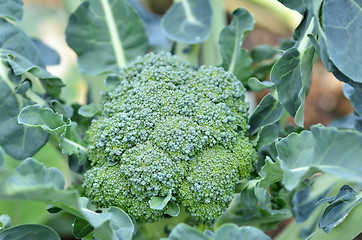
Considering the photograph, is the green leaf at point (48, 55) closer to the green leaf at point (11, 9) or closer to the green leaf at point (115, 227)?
the green leaf at point (11, 9)

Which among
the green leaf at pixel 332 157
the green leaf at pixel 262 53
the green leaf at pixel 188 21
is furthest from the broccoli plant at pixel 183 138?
the green leaf at pixel 262 53

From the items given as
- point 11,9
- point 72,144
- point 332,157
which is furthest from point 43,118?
point 332,157

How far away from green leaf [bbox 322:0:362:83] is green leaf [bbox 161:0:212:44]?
420mm

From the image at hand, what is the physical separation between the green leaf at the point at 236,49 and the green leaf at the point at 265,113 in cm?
11

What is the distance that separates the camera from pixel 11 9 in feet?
3.04

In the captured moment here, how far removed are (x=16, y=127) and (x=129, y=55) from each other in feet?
1.13

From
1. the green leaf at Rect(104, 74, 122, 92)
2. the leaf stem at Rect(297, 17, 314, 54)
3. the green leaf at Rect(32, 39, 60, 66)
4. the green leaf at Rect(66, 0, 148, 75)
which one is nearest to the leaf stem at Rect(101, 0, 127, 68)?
the green leaf at Rect(66, 0, 148, 75)

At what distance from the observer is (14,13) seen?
0.93 m

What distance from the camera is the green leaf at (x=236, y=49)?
36.6 inches

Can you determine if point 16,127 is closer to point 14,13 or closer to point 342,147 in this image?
point 14,13

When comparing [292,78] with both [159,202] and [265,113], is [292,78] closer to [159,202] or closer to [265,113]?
[265,113]

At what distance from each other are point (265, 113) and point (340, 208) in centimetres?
26

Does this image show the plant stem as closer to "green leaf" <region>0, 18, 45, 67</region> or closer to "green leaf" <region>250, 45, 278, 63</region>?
"green leaf" <region>250, 45, 278, 63</region>

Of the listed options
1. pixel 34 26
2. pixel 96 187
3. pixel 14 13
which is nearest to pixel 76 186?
pixel 96 187
